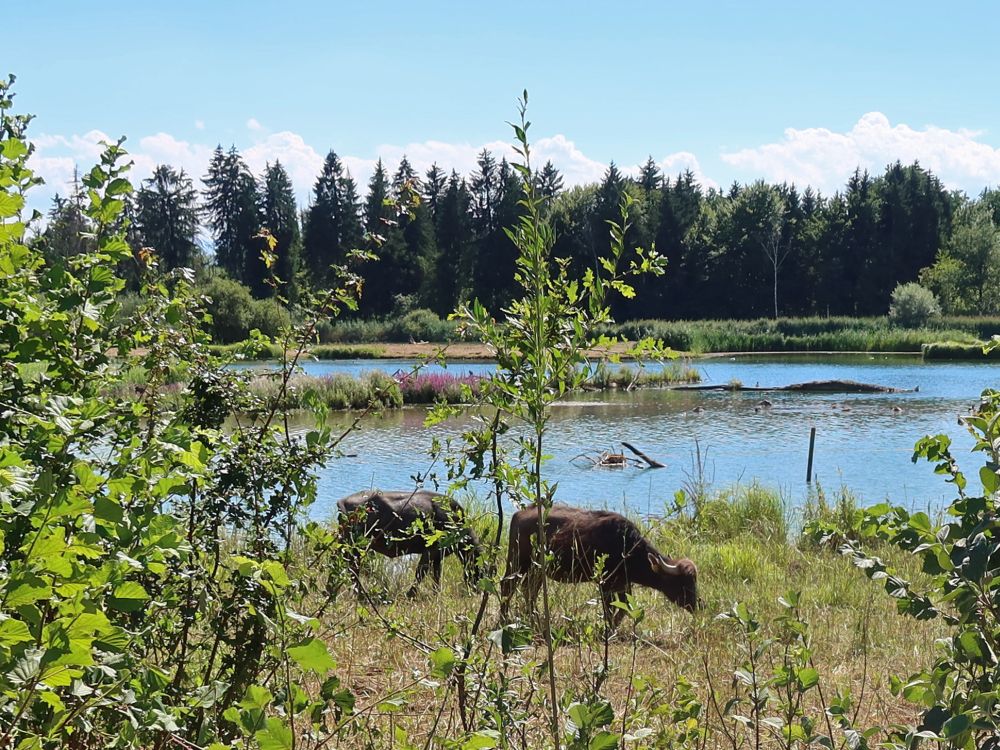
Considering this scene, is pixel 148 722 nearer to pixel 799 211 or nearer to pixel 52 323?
pixel 52 323

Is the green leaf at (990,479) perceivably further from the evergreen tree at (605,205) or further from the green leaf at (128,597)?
the evergreen tree at (605,205)

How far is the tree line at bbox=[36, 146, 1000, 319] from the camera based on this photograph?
212ft

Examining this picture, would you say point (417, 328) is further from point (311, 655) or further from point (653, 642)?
point (311, 655)

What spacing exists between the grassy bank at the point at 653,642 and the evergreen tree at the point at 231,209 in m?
67.4

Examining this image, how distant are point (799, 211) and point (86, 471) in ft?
235

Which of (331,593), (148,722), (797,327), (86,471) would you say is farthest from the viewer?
(797,327)

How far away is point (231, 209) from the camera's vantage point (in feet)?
250

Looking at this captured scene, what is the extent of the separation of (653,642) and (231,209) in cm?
7570

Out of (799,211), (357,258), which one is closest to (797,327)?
(799,211)

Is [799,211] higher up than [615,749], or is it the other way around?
[799,211]

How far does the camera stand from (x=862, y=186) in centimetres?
6894

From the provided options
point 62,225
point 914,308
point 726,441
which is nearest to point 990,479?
point 62,225

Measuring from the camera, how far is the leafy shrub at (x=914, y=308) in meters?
51.8

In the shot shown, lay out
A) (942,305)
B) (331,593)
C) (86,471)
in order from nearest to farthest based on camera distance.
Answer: (86,471) < (331,593) < (942,305)
